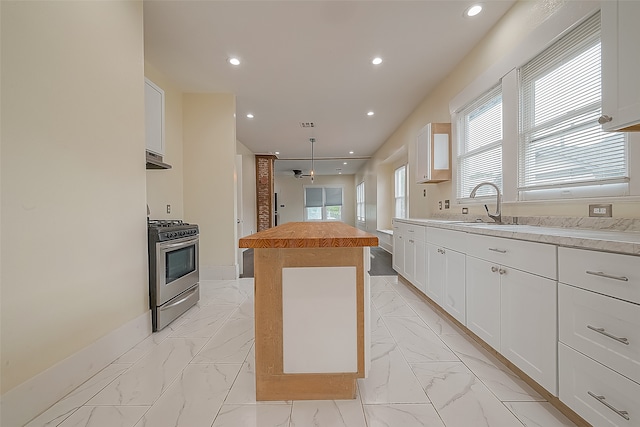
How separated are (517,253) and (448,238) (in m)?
0.83

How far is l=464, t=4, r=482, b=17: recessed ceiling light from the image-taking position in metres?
2.19

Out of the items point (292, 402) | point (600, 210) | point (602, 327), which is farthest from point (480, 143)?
point (292, 402)

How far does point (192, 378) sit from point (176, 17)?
291 cm

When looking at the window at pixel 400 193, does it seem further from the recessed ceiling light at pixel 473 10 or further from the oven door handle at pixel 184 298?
the oven door handle at pixel 184 298

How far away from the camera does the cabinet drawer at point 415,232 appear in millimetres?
2956

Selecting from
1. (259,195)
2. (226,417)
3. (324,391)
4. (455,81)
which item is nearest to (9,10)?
(226,417)

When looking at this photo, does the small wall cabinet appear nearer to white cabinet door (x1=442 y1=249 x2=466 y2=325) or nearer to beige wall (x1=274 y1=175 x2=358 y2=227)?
white cabinet door (x1=442 y1=249 x2=466 y2=325)

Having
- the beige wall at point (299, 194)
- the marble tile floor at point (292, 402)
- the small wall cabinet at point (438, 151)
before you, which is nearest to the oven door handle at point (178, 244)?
the marble tile floor at point (292, 402)

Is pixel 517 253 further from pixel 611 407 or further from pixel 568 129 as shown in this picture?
pixel 568 129

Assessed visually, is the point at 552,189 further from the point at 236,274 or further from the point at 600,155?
the point at 236,274

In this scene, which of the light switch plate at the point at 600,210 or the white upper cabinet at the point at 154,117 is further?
the white upper cabinet at the point at 154,117

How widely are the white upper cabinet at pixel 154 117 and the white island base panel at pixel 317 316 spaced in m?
2.24

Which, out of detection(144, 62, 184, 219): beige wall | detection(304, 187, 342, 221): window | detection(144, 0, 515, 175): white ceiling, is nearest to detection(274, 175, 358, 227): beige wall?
detection(304, 187, 342, 221): window

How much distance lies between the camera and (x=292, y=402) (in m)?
1.41
